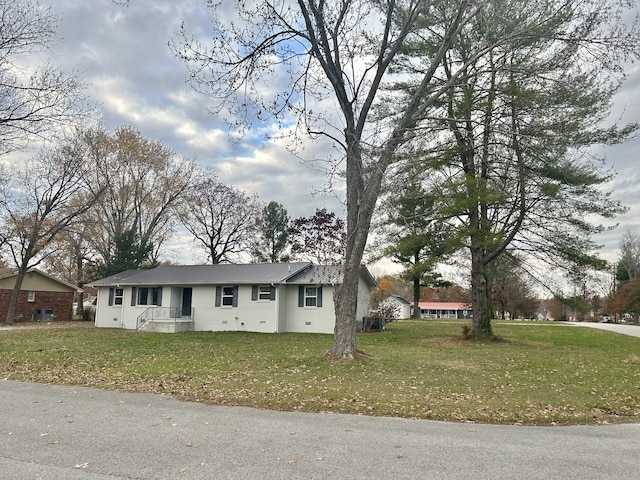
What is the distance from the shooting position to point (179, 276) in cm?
2550

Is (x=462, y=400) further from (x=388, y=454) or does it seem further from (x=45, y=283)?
(x=45, y=283)

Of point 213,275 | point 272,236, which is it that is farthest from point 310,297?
point 272,236

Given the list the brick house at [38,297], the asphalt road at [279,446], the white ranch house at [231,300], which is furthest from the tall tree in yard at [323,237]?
the brick house at [38,297]

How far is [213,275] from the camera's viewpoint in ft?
81.8

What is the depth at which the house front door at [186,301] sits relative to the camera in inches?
967

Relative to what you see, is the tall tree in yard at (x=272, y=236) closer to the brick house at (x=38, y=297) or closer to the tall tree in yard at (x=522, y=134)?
the brick house at (x=38, y=297)

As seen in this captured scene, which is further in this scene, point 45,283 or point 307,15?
point 45,283

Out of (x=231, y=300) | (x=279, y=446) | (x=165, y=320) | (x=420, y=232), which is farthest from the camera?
(x=231, y=300)

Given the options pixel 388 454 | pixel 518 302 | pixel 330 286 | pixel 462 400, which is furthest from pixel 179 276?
pixel 518 302

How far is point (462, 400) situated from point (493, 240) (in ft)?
32.3

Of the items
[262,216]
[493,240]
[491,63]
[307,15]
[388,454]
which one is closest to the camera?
[388,454]

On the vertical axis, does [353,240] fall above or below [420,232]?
below

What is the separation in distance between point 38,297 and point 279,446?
108 feet

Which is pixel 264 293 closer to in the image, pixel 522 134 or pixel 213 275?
pixel 213 275
